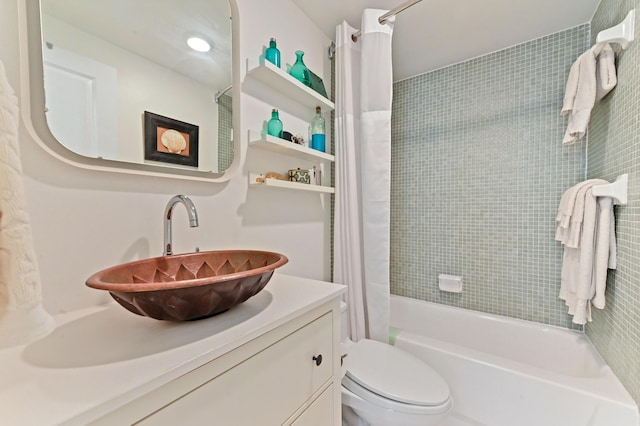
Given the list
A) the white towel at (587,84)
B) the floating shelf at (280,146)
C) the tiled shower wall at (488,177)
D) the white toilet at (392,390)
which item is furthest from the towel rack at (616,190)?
the floating shelf at (280,146)

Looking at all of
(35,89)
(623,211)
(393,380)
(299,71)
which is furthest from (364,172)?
(35,89)

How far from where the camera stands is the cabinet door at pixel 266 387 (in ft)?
1.58

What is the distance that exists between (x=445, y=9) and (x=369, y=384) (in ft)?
6.44

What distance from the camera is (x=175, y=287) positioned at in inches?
20.4

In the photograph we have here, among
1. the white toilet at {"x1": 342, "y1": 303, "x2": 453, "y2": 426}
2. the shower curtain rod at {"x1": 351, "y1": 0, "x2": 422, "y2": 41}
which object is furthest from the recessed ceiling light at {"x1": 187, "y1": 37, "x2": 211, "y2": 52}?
the white toilet at {"x1": 342, "y1": 303, "x2": 453, "y2": 426}

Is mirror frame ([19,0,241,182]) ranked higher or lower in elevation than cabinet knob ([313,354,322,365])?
higher

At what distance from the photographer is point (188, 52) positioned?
3.28 feet

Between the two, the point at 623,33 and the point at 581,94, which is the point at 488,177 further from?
the point at 623,33

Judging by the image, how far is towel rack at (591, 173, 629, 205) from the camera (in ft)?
3.60

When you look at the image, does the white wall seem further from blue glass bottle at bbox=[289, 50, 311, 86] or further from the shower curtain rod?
the shower curtain rod

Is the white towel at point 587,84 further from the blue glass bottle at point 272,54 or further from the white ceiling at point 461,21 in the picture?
the blue glass bottle at point 272,54

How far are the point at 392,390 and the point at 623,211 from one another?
1.27 m

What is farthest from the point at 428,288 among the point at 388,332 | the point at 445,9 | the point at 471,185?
the point at 445,9

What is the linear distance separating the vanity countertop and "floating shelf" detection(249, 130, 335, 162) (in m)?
0.76
